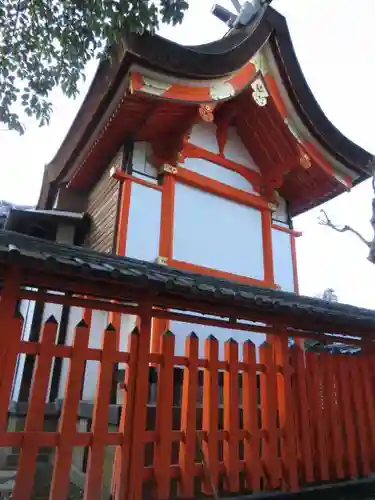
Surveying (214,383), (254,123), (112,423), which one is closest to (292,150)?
(254,123)

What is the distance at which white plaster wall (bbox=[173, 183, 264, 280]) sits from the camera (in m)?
6.55

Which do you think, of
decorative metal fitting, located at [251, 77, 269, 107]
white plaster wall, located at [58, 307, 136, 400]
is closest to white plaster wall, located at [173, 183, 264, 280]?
white plaster wall, located at [58, 307, 136, 400]

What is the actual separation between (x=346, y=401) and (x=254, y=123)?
17.3ft

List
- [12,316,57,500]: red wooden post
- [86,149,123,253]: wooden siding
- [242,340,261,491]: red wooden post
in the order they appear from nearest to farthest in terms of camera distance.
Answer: [12,316,57,500]: red wooden post < [242,340,261,491]: red wooden post < [86,149,123,253]: wooden siding

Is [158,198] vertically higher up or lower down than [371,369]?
higher up

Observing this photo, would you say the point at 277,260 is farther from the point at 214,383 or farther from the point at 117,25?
the point at 117,25

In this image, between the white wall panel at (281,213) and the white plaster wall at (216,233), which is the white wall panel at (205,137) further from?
the white wall panel at (281,213)

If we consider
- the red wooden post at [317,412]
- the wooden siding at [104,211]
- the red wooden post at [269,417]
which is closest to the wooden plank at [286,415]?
the red wooden post at [269,417]

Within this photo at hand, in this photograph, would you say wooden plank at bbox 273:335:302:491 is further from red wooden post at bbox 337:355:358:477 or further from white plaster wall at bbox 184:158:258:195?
white plaster wall at bbox 184:158:258:195

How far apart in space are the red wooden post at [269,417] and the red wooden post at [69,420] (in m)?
1.87

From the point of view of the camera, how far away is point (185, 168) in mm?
6902

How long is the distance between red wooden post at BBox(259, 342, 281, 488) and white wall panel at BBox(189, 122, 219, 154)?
4.37 m

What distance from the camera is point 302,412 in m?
4.13

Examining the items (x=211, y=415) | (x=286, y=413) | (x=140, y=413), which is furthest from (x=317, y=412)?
(x=140, y=413)
